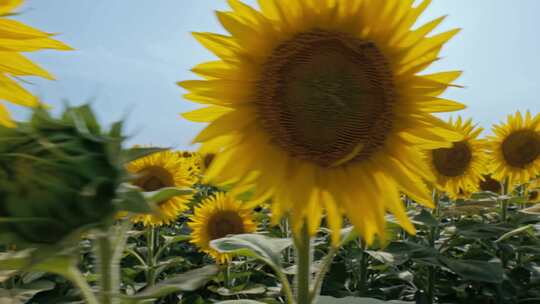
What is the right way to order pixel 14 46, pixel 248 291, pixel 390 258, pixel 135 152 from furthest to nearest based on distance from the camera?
1. pixel 248 291
2. pixel 390 258
3. pixel 14 46
4. pixel 135 152

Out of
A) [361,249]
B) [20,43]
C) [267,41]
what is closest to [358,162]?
[267,41]

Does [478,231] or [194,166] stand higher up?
[194,166]

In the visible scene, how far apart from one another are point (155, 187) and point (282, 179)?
9.66 feet

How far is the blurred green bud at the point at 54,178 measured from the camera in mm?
1172

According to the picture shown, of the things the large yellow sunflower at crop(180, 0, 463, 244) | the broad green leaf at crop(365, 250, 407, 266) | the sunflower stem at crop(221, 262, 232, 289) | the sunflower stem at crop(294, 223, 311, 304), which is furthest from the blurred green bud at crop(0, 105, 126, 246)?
the sunflower stem at crop(221, 262, 232, 289)

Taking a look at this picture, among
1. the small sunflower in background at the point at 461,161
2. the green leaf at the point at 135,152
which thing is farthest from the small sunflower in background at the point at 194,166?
the small sunflower in background at the point at 461,161

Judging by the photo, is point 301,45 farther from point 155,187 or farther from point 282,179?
point 155,187

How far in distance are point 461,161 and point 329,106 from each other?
3.77 meters

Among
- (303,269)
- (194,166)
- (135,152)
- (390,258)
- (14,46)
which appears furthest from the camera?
(194,166)

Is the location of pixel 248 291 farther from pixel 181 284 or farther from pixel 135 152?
pixel 135 152

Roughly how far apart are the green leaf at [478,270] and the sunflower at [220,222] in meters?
1.95

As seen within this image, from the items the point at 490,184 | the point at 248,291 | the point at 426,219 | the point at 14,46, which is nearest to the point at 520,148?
the point at 490,184

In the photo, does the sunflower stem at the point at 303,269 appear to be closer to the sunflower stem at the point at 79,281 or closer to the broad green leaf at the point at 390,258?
the sunflower stem at the point at 79,281

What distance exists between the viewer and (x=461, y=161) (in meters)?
5.34
